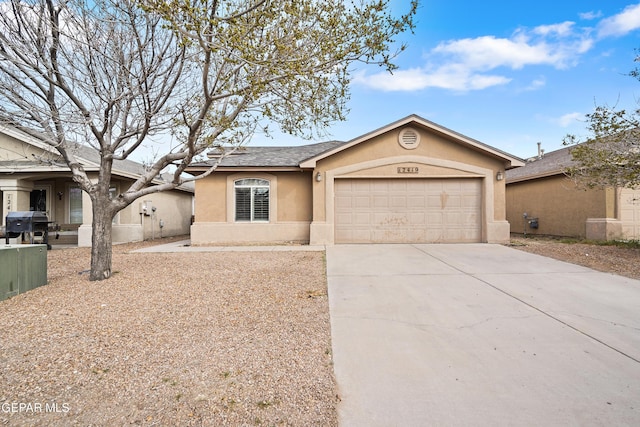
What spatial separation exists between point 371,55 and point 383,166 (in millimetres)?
6048

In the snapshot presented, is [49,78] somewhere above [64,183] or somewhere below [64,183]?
above

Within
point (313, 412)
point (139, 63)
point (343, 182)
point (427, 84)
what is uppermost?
point (427, 84)

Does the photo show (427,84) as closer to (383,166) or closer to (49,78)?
(383,166)

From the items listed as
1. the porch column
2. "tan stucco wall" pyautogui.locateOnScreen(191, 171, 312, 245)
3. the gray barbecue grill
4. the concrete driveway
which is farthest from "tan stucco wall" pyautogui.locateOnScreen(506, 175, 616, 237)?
the gray barbecue grill

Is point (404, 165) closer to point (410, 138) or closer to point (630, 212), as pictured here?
point (410, 138)

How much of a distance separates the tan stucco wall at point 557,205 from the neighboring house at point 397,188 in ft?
13.3

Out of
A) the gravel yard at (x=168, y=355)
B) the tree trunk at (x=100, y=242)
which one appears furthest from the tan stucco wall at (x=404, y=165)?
the tree trunk at (x=100, y=242)

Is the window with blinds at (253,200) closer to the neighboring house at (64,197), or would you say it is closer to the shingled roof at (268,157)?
the shingled roof at (268,157)

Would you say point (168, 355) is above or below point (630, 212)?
below

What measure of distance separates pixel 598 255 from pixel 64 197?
21.1 meters

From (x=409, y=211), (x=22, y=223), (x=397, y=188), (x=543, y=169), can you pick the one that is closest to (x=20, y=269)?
(x=22, y=223)

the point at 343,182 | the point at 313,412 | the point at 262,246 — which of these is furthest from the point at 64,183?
the point at 313,412

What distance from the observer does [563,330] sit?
12.0ft

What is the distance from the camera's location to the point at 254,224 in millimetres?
11781
